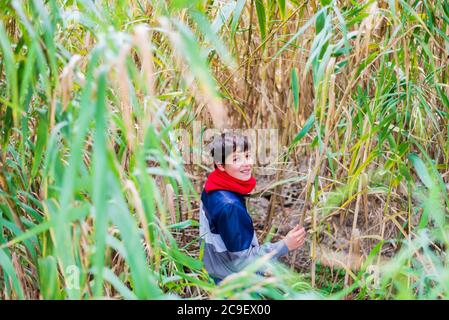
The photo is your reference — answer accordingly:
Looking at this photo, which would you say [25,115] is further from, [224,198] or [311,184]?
[311,184]

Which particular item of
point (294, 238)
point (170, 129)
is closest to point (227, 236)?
point (294, 238)

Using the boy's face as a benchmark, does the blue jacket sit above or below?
below

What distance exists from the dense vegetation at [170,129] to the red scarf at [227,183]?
5.9 inches

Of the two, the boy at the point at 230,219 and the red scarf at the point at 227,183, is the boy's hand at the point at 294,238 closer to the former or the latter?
the boy at the point at 230,219

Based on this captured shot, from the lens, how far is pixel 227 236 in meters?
1.70

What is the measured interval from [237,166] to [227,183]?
0.05 meters

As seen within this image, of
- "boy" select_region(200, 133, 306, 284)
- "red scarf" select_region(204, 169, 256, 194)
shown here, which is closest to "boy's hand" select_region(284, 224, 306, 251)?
"boy" select_region(200, 133, 306, 284)

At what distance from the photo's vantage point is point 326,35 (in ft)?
4.85

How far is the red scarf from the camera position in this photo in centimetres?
173

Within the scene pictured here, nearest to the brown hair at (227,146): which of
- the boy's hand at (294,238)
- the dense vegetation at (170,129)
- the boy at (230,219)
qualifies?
the boy at (230,219)

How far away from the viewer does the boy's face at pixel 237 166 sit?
1.73m

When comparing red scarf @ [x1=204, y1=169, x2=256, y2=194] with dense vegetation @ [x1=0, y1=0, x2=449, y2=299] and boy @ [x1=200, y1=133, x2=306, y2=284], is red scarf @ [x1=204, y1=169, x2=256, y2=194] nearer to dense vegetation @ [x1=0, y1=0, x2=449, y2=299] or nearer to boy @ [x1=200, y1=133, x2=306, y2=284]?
boy @ [x1=200, y1=133, x2=306, y2=284]
